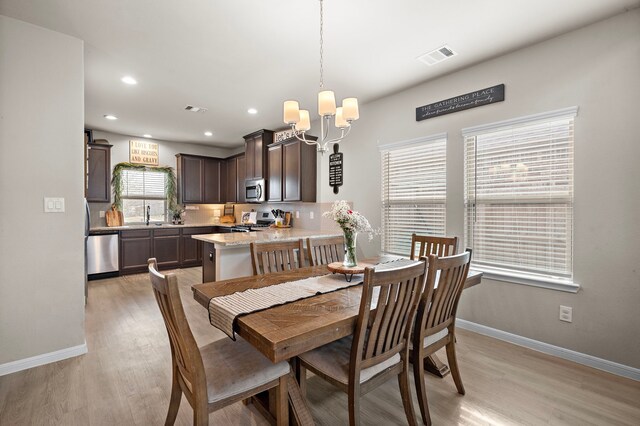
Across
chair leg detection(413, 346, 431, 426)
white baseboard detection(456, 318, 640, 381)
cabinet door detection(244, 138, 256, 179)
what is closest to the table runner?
chair leg detection(413, 346, 431, 426)

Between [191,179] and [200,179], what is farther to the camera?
[200,179]

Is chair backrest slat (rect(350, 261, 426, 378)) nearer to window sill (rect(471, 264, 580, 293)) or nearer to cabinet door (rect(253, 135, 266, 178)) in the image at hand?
window sill (rect(471, 264, 580, 293))

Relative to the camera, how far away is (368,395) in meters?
2.01

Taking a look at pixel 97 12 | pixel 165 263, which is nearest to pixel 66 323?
pixel 97 12

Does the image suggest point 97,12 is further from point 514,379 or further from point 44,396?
point 514,379

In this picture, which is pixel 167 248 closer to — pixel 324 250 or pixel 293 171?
pixel 293 171

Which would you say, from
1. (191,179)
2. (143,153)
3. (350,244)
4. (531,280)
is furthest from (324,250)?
(143,153)

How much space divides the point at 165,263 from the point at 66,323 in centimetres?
334

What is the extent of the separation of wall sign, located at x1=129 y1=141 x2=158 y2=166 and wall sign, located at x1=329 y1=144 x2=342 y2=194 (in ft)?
13.1

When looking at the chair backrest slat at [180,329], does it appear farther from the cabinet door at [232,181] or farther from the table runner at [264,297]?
the cabinet door at [232,181]

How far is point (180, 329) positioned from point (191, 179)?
577 cm

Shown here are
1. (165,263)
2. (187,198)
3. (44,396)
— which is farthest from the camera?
(187,198)

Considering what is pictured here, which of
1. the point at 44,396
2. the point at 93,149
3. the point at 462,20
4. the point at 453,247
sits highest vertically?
the point at 462,20

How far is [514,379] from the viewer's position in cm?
221
